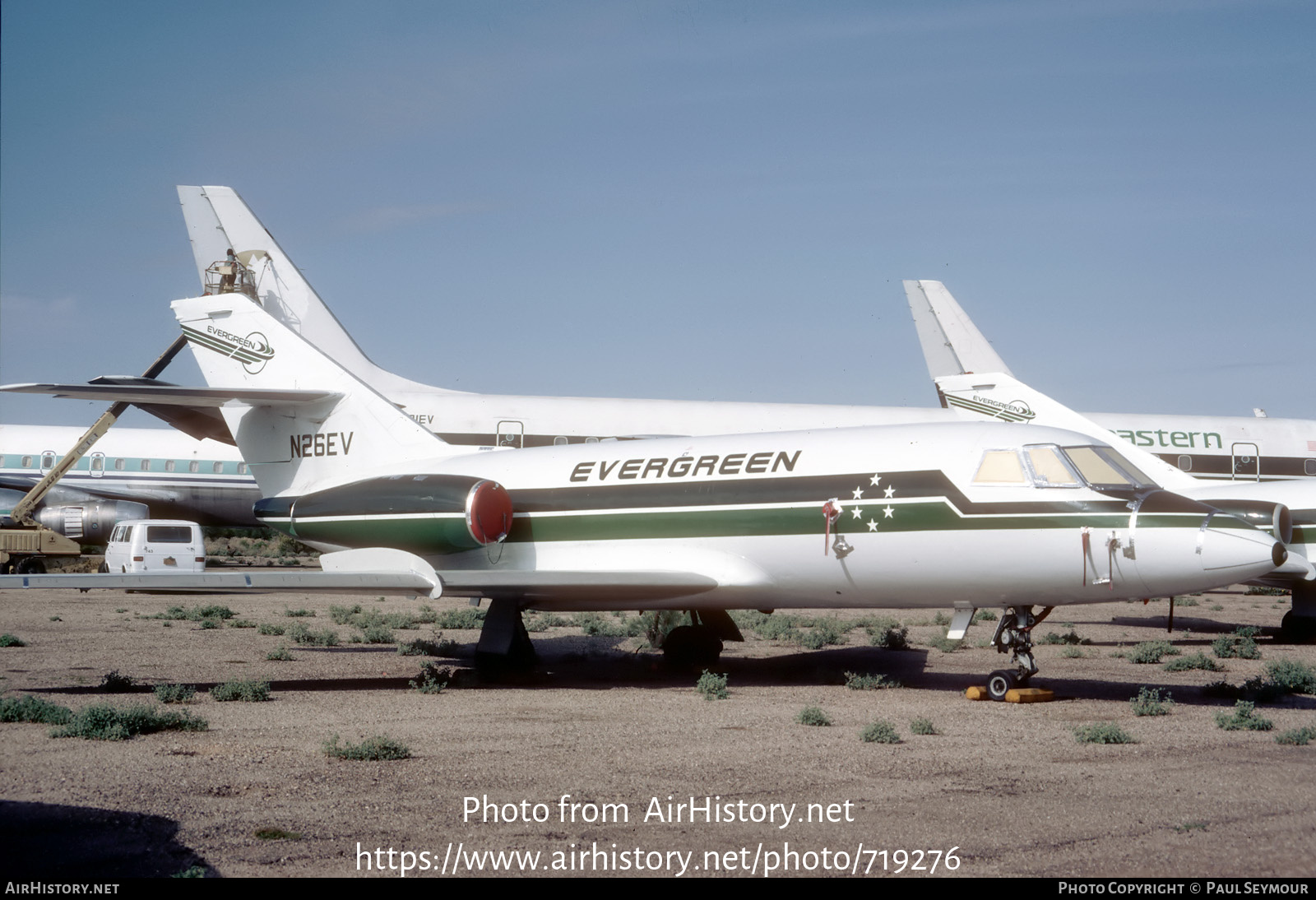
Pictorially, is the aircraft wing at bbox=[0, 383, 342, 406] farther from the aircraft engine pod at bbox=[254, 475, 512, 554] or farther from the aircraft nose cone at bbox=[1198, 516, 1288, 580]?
the aircraft nose cone at bbox=[1198, 516, 1288, 580]

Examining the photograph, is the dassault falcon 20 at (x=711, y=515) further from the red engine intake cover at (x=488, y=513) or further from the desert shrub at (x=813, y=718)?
the desert shrub at (x=813, y=718)

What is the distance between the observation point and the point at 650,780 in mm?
7887

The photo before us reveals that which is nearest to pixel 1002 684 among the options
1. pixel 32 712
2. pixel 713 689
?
pixel 713 689

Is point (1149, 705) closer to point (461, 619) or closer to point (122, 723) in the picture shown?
point (122, 723)

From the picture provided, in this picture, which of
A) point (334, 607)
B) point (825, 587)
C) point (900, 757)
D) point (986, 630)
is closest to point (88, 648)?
point (334, 607)

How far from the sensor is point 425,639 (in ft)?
61.1

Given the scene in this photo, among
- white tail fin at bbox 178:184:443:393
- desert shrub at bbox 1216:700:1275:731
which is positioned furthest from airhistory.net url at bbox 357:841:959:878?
white tail fin at bbox 178:184:443:393

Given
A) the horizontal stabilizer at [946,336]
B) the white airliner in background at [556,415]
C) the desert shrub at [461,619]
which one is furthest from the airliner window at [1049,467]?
the white airliner in background at [556,415]

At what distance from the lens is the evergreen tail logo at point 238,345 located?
16.7m

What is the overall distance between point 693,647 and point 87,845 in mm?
10004

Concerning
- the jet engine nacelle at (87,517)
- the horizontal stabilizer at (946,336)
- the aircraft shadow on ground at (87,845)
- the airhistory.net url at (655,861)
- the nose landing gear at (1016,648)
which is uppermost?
the horizontal stabilizer at (946,336)

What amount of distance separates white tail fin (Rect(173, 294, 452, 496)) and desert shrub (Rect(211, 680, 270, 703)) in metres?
5.12

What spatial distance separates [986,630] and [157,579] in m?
15.0

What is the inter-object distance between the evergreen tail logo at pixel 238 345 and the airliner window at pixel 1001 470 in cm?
1055
